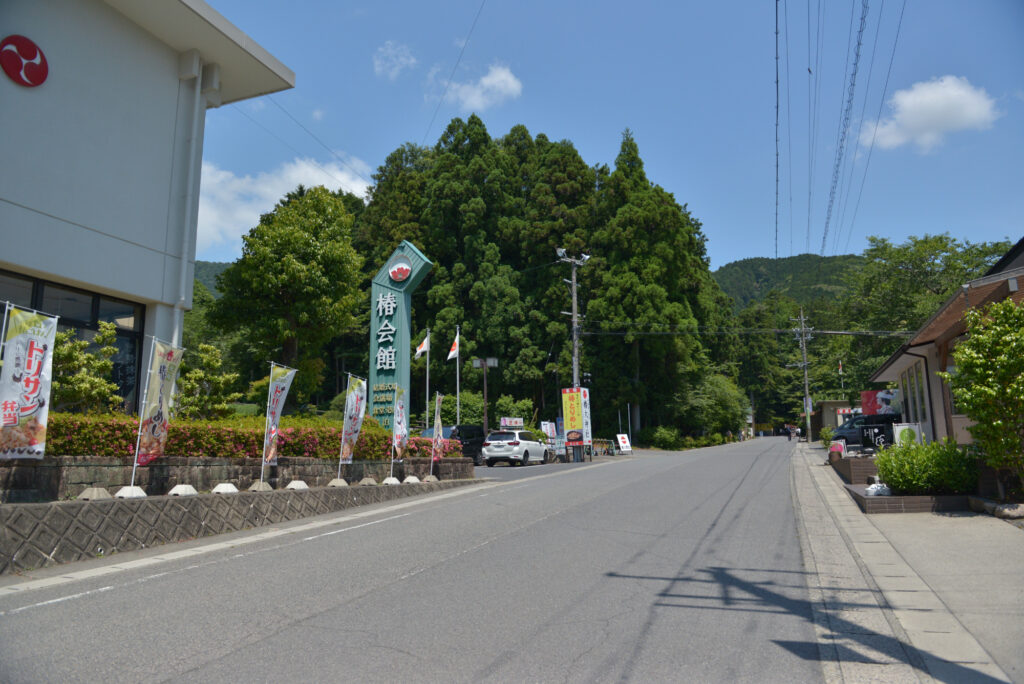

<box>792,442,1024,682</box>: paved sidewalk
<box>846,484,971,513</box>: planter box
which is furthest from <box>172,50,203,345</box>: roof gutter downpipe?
<box>846,484,971,513</box>: planter box

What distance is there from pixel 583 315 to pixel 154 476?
40.4m

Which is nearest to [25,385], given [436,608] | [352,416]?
[436,608]

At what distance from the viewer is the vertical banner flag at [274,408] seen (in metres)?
12.3

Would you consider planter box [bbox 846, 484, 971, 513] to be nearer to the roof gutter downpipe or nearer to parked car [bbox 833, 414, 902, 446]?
the roof gutter downpipe

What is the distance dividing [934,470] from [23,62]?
1849cm

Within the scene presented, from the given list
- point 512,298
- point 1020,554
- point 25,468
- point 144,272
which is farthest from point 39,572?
point 512,298

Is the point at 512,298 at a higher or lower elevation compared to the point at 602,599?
higher

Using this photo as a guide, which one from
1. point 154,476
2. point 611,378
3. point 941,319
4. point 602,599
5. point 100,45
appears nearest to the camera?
point 602,599

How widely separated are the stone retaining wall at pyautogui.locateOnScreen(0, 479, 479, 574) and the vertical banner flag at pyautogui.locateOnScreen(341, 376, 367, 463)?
1.86 metres

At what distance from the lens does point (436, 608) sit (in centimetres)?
581

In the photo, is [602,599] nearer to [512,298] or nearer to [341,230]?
[341,230]

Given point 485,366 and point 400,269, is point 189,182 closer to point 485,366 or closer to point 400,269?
point 400,269

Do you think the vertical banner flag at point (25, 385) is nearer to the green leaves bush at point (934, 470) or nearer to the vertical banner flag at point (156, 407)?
the vertical banner flag at point (156, 407)

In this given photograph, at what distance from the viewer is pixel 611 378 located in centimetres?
4875
